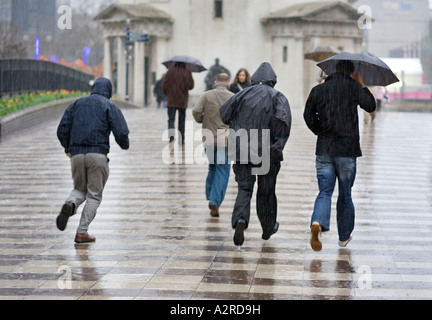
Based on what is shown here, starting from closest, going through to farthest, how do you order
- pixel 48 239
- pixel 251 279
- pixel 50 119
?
1. pixel 251 279
2. pixel 48 239
3. pixel 50 119

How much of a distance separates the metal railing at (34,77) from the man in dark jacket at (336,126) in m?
19.7

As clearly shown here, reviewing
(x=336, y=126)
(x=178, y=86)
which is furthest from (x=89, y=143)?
(x=178, y=86)

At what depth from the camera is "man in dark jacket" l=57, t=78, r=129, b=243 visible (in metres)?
9.87

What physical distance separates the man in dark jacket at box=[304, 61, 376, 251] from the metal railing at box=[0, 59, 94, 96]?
64.5ft

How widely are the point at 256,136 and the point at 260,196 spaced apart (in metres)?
0.66

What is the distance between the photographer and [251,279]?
8203 millimetres

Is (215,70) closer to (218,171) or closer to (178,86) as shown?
(178,86)

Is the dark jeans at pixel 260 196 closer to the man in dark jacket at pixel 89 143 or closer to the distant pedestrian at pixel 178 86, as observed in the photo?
the man in dark jacket at pixel 89 143

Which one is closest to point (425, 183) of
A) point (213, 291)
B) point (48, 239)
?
point (48, 239)

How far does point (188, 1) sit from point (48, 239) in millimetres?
43342

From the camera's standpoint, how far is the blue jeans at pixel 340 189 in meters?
9.38

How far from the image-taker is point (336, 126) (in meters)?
9.40

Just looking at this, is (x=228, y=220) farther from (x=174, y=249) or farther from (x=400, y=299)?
(x=400, y=299)

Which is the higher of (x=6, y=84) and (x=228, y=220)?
(x=6, y=84)
